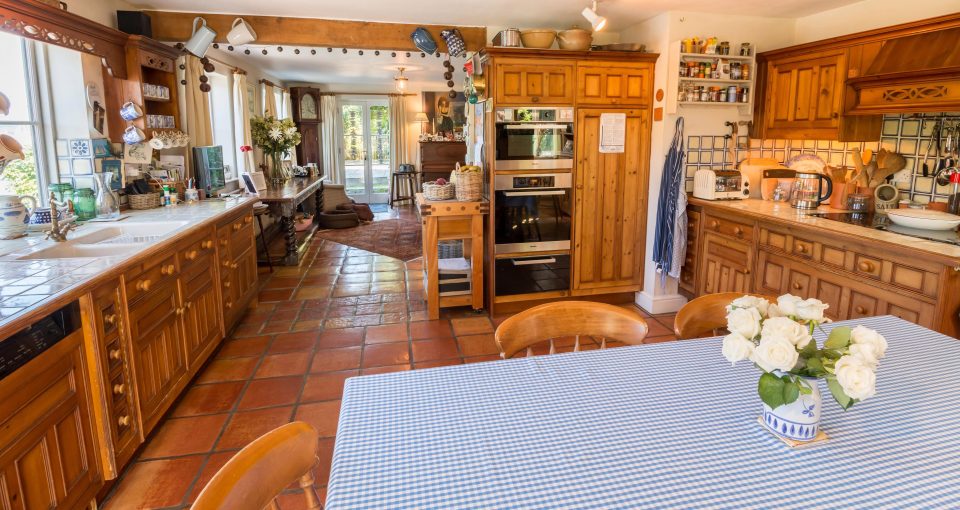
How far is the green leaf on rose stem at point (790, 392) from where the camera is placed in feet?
3.52

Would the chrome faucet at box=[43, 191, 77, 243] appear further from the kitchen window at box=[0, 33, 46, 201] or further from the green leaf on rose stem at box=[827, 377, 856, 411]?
the green leaf on rose stem at box=[827, 377, 856, 411]

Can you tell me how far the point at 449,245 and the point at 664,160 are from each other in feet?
5.93

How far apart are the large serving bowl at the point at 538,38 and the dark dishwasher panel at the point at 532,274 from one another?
1562 mm

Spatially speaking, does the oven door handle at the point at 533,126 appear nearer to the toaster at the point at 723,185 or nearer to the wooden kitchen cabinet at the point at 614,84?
the wooden kitchen cabinet at the point at 614,84

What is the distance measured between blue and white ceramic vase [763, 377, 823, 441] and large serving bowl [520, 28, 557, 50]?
10.8ft

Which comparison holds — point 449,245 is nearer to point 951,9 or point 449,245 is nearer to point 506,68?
point 506,68

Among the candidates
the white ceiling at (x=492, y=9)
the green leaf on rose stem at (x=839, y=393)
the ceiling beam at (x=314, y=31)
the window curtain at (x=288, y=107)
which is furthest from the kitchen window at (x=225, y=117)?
the green leaf on rose stem at (x=839, y=393)

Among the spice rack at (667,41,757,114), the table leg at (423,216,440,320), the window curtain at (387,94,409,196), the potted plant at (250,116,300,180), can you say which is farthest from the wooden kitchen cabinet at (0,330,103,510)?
the window curtain at (387,94,409,196)

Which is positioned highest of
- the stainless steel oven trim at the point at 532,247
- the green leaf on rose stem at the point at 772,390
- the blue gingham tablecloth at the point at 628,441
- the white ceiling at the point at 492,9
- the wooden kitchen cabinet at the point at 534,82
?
the white ceiling at the point at 492,9

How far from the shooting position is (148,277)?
7.84ft

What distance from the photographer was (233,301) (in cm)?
373

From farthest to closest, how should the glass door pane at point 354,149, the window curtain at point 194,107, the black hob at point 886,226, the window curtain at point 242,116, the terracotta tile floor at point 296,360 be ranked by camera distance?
the glass door pane at point 354,149, the window curtain at point 242,116, the window curtain at point 194,107, the black hob at point 886,226, the terracotta tile floor at point 296,360

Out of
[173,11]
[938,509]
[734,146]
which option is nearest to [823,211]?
[734,146]

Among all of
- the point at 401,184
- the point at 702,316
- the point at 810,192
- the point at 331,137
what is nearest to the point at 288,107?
the point at 331,137
